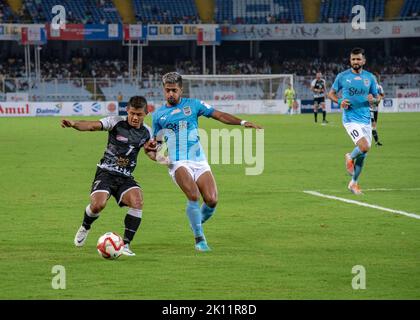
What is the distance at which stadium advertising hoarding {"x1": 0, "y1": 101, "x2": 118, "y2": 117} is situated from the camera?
59.0 meters

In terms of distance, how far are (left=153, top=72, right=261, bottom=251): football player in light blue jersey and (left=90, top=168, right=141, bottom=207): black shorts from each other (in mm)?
675

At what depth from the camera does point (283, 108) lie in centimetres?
6141

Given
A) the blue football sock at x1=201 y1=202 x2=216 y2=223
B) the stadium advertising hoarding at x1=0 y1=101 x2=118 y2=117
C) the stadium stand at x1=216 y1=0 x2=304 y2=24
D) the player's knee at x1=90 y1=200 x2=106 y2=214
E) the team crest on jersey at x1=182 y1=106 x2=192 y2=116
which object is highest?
the stadium stand at x1=216 y1=0 x2=304 y2=24

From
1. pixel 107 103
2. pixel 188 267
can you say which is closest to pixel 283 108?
pixel 107 103

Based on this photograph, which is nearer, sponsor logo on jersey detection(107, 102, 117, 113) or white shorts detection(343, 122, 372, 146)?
white shorts detection(343, 122, 372, 146)

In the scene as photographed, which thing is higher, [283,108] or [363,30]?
[363,30]

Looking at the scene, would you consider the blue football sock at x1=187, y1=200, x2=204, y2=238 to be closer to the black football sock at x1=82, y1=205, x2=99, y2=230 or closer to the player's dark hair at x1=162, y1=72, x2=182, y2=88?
the black football sock at x1=82, y1=205, x2=99, y2=230

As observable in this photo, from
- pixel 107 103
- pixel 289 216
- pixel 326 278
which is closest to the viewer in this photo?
pixel 326 278

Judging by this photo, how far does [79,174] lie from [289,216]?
8821mm

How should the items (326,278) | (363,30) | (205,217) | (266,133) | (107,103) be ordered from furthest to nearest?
(363,30)
(107,103)
(266,133)
(205,217)
(326,278)

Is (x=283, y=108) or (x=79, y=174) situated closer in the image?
(x=79, y=174)

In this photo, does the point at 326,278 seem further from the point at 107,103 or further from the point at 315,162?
the point at 107,103

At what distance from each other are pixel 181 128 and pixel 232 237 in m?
1.78

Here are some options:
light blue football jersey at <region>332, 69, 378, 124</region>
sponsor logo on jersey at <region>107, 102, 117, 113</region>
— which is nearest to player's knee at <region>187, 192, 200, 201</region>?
light blue football jersey at <region>332, 69, 378, 124</region>
